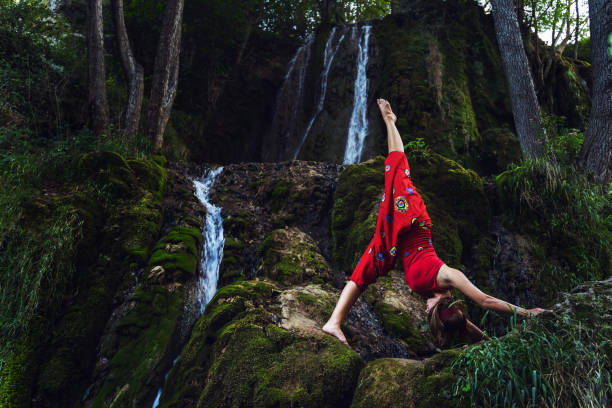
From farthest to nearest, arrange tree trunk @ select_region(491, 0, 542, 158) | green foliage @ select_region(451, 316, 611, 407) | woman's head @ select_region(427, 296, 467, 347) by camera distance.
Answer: tree trunk @ select_region(491, 0, 542, 158) → woman's head @ select_region(427, 296, 467, 347) → green foliage @ select_region(451, 316, 611, 407)

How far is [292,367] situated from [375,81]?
1039 centimetres

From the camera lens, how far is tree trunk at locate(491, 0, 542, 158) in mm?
5945

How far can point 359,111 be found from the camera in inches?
425

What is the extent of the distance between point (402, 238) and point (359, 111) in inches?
341

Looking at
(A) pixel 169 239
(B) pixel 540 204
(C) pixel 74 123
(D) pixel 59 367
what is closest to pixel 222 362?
(D) pixel 59 367

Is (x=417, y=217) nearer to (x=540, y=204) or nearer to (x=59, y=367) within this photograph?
(x=540, y=204)

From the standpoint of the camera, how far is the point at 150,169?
5617 millimetres

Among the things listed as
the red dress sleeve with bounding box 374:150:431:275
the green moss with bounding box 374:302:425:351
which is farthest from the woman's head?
the green moss with bounding box 374:302:425:351

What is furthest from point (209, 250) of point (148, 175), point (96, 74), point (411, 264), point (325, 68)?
point (325, 68)

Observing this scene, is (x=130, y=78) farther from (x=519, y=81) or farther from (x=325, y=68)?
(x=519, y=81)

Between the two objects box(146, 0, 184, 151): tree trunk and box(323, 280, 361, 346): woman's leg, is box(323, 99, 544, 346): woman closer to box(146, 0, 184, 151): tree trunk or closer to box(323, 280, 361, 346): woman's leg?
box(323, 280, 361, 346): woman's leg

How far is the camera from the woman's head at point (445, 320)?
2428mm

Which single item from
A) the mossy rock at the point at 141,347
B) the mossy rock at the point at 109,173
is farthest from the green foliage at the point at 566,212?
the mossy rock at the point at 109,173

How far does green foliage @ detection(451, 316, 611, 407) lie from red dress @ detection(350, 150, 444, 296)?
0.64m
